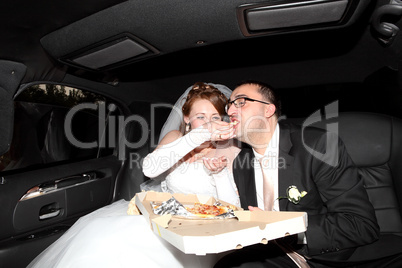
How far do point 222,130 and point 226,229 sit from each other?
0.96m

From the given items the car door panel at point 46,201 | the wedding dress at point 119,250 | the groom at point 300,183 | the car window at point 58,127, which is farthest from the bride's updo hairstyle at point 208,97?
the wedding dress at point 119,250

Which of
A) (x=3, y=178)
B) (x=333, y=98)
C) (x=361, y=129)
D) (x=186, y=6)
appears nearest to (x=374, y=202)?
(x=361, y=129)

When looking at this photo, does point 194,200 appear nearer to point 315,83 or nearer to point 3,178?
point 3,178

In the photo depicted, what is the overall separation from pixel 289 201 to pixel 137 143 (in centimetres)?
158

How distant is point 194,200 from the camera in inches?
75.0

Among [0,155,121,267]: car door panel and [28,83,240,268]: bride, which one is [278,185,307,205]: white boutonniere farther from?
[0,155,121,267]: car door panel

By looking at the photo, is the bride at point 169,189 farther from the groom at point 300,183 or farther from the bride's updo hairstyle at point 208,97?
the groom at point 300,183

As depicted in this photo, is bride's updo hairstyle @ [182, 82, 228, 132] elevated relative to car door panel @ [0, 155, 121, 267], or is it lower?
elevated

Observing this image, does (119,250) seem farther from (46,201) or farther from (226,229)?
(46,201)

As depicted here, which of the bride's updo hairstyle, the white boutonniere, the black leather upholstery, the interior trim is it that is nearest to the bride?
the bride's updo hairstyle

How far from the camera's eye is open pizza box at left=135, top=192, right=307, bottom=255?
4.03 ft

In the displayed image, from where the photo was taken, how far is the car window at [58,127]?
7.29 ft

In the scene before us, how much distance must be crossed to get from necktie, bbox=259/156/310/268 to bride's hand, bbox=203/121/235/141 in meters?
0.25

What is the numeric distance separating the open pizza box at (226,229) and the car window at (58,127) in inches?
46.8
